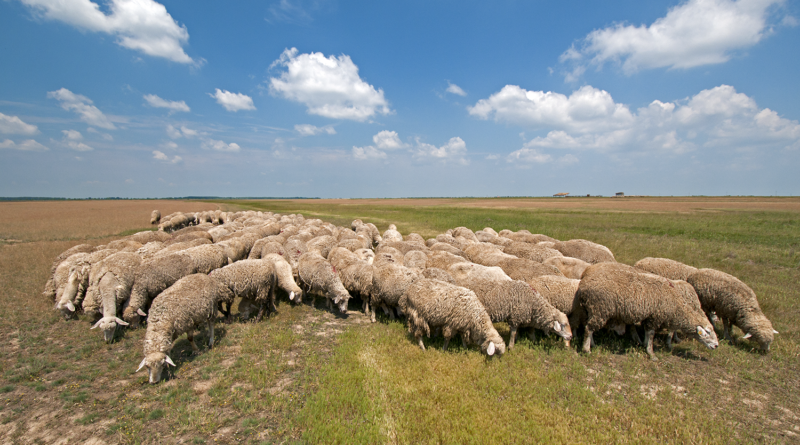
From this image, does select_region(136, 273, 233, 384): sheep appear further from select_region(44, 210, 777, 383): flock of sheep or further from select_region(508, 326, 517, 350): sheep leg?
select_region(508, 326, 517, 350): sheep leg

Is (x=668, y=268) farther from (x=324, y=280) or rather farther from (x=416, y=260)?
(x=324, y=280)

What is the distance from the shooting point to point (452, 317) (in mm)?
7297

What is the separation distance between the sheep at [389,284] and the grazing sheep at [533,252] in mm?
6382

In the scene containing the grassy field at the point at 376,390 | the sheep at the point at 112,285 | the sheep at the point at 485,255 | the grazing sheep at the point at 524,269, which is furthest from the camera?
the sheep at the point at 485,255

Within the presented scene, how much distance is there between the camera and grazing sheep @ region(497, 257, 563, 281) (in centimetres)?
971

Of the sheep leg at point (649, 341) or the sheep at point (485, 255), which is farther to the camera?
the sheep at point (485, 255)

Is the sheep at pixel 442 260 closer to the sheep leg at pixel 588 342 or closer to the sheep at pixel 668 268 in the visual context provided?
the sheep leg at pixel 588 342

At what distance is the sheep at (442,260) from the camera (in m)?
11.2

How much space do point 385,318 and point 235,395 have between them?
487 centimetres

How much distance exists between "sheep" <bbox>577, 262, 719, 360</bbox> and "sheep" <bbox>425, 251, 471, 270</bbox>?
14.9 feet

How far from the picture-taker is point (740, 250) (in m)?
16.8

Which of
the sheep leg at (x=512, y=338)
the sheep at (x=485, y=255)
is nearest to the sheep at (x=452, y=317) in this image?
the sheep leg at (x=512, y=338)

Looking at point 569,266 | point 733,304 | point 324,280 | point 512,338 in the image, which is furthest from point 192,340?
point 733,304

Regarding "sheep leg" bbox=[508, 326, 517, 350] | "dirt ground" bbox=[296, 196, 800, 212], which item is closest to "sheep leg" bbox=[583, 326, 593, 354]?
"sheep leg" bbox=[508, 326, 517, 350]
